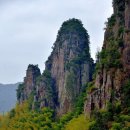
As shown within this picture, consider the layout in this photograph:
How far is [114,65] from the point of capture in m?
79.1

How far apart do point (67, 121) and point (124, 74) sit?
25752 mm

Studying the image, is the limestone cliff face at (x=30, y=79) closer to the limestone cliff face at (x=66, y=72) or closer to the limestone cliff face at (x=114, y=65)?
the limestone cliff face at (x=66, y=72)

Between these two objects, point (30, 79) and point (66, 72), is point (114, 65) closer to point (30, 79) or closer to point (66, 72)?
point (66, 72)

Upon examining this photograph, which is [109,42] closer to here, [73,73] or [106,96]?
[106,96]

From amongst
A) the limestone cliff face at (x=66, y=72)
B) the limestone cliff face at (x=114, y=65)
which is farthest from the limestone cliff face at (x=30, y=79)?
the limestone cliff face at (x=114, y=65)

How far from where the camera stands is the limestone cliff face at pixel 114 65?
76.9 meters

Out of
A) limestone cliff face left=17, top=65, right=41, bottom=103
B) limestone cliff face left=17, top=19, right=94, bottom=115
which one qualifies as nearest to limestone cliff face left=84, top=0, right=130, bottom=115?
limestone cliff face left=17, top=19, right=94, bottom=115

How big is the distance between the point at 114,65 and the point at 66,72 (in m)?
38.1

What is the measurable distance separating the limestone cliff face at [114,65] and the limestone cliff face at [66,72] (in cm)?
2605

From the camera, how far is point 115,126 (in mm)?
67875

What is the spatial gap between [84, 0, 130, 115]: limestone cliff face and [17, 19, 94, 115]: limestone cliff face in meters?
26.0

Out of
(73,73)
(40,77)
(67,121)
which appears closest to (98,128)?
(67,121)

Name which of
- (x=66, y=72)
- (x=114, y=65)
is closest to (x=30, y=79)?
(x=66, y=72)

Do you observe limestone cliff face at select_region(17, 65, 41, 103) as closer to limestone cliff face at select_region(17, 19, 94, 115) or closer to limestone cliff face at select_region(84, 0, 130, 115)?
limestone cliff face at select_region(17, 19, 94, 115)
